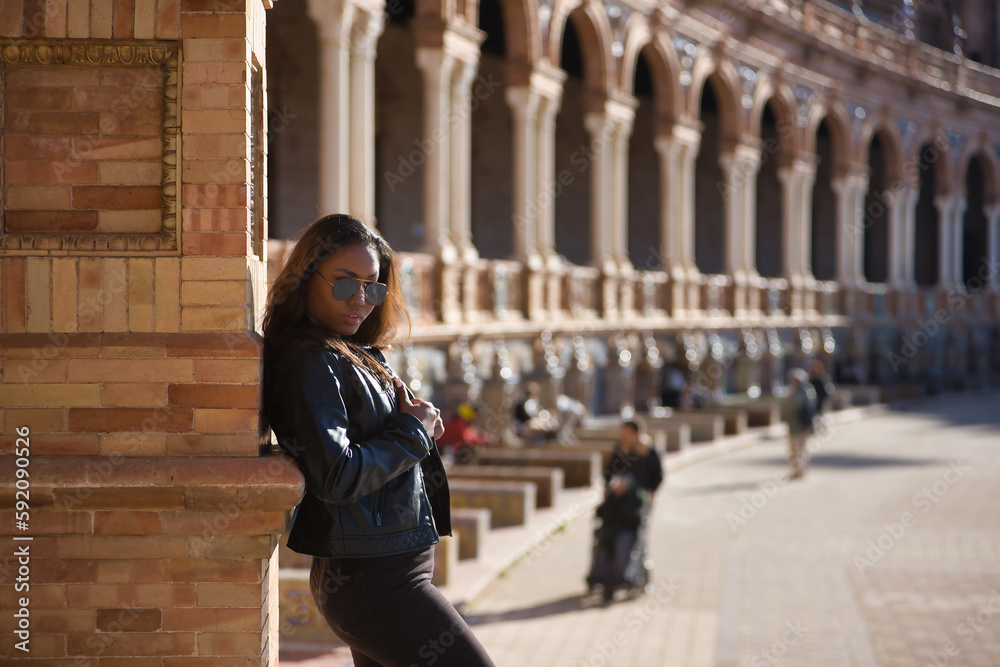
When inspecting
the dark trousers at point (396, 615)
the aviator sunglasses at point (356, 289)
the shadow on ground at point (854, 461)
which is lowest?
the shadow on ground at point (854, 461)

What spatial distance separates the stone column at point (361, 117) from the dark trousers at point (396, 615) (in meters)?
10.8

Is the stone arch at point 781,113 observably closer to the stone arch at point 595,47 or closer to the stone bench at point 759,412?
the stone arch at point 595,47

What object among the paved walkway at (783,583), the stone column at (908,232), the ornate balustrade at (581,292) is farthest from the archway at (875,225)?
the paved walkway at (783,583)

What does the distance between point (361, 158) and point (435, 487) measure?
1088 cm

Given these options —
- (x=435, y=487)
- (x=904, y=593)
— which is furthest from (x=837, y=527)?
(x=435, y=487)

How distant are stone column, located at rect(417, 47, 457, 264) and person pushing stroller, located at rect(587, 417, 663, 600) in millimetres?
6167

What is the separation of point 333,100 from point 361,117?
57 cm

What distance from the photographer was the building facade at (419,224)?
2910 mm

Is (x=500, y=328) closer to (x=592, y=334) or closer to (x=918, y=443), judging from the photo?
(x=592, y=334)

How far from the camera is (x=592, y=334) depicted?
18703mm

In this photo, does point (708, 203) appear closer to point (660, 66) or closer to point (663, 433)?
point (660, 66)

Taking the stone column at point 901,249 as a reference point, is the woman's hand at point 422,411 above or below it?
below

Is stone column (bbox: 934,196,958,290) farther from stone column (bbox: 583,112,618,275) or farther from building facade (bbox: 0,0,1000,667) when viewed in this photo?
stone column (bbox: 583,112,618,275)

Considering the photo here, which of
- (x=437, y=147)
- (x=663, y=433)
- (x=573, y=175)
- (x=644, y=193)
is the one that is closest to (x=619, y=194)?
(x=663, y=433)
